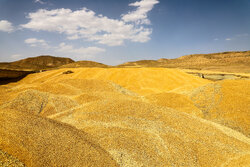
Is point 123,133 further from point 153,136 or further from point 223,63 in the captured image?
point 223,63

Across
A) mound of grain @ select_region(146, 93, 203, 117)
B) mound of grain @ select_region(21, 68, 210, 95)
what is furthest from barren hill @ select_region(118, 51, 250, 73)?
mound of grain @ select_region(146, 93, 203, 117)

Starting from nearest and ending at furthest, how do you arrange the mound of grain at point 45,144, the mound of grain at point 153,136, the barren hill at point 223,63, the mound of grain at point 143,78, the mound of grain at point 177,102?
the mound of grain at point 45,144
the mound of grain at point 153,136
the mound of grain at point 177,102
the mound of grain at point 143,78
the barren hill at point 223,63

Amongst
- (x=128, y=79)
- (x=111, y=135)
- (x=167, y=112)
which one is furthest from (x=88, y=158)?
(x=128, y=79)

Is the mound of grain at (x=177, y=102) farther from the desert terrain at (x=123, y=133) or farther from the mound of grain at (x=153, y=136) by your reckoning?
the mound of grain at (x=153, y=136)

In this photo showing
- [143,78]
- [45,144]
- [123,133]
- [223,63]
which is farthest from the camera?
[223,63]

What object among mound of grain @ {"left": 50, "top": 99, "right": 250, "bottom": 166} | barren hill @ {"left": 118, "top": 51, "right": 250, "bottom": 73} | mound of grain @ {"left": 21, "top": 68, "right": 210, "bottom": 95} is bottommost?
mound of grain @ {"left": 50, "top": 99, "right": 250, "bottom": 166}

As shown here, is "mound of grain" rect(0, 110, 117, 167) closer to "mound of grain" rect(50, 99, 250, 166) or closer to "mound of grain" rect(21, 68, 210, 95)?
"mound of grain" rect(50, 99, 250, 166)

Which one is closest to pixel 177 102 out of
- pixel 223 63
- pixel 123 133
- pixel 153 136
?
pixel 153 136

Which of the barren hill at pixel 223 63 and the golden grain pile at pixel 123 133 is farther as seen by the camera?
the barren hill at pixel 223 63

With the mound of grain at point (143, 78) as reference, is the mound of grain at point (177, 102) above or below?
below

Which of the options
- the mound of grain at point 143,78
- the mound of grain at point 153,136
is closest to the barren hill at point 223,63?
the mound of grain at point 143,78

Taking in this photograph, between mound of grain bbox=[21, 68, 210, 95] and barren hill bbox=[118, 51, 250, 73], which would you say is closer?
mound of grain bbox=[21, 68, 210, 95]

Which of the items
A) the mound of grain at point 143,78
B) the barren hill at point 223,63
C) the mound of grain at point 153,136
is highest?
the barren hill at point 223,63

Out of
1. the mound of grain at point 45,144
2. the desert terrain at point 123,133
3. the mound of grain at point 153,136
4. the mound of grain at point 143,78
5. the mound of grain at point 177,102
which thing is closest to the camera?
the mound of grain at point 45,144
